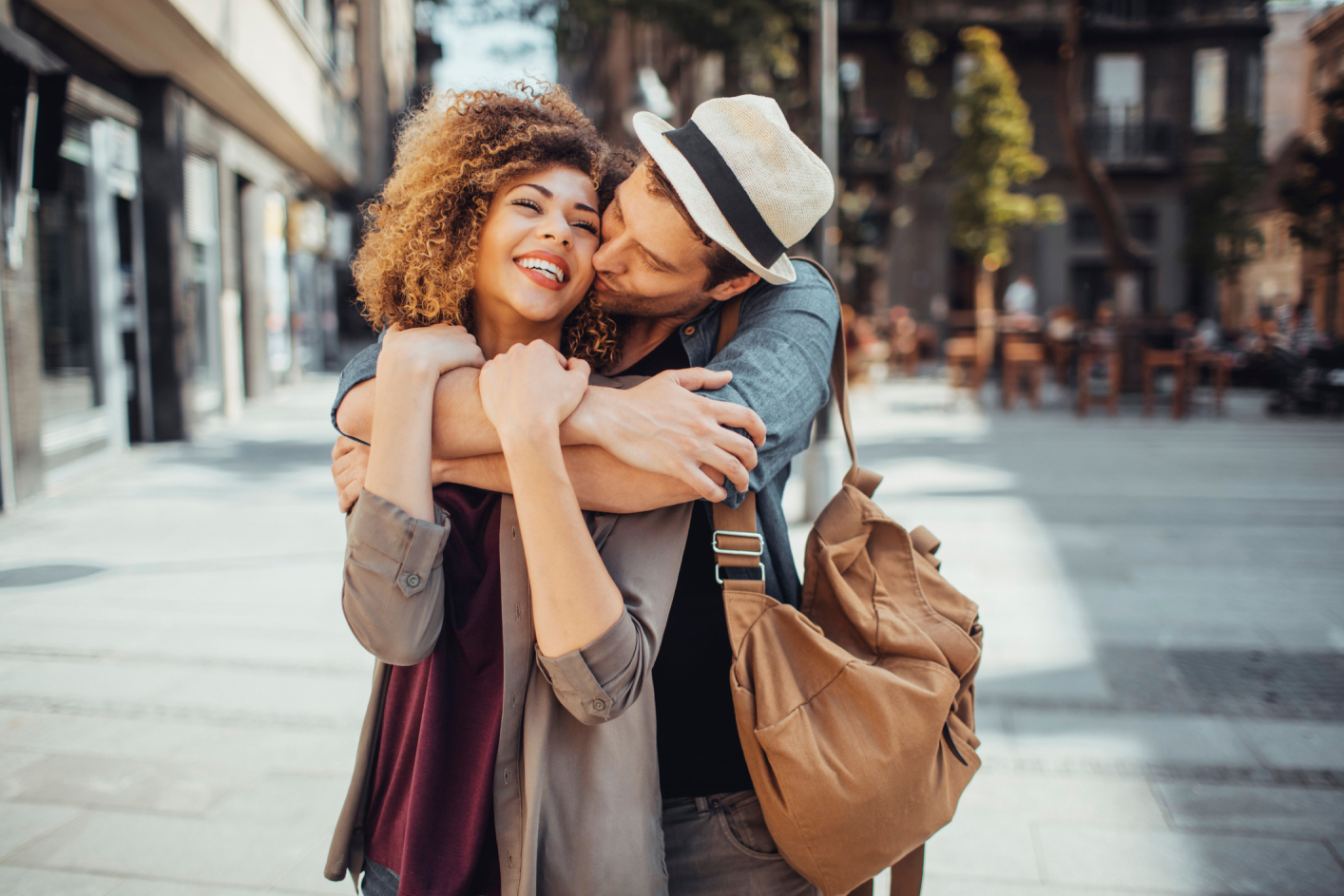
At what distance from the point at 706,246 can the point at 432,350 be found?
40cm

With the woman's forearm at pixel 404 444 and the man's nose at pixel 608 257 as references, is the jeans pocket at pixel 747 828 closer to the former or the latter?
the woman's forearm at pixel 404 444

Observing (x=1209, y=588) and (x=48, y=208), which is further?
(x=48, y=208)

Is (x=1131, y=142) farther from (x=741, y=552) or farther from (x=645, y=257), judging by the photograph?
(x=741, y=552)

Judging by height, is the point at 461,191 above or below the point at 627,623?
above

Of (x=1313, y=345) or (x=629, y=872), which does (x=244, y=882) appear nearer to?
(x=629, y=872)

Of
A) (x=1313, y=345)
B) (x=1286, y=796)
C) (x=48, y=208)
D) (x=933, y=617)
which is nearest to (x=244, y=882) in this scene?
(x=933, y=617)

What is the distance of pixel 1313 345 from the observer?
14.4 m

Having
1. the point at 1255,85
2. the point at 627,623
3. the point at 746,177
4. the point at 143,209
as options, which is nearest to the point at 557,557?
the point at 627,623

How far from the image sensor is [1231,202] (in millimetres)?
26312

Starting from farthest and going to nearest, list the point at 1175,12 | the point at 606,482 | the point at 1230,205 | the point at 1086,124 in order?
the point at 1086,124 → the point at 1175,12 → the point at 1230,205 → the point at 606,482

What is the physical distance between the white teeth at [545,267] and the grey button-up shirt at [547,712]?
331mm

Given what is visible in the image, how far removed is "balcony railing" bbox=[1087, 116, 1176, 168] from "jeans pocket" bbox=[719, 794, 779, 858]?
3160cm

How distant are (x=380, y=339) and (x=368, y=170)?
25.2 metres

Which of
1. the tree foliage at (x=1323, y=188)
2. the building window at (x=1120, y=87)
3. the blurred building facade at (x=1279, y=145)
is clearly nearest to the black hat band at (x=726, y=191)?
the tree foliage at (x=1323, y=188)
